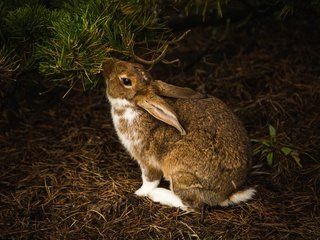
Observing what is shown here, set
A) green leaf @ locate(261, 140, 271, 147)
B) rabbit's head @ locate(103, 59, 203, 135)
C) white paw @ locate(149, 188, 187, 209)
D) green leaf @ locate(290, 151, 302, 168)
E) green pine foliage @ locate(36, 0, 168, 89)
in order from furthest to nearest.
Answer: green leaf @ locate(261, 140, 271, 147) → green leaf @ locate(290, 151, 302, 168) → white paw @ locate(149, 188, 187, 209) → rabbit's head @ locate(103, 59, 203, 135) → green pine foliage @ locate(36, 0, 168, 89)

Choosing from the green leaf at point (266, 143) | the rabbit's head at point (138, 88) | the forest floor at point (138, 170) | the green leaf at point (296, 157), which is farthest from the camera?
the green leaf at point (266, 143)

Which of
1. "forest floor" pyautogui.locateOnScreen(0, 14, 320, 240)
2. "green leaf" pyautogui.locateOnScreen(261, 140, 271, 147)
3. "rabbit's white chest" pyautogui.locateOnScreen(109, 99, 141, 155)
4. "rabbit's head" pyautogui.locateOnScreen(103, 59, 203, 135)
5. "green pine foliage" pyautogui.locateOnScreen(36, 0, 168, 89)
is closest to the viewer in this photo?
"green pine foliage" pyautogui.locateOnScreen(36, 0, 168, 89)

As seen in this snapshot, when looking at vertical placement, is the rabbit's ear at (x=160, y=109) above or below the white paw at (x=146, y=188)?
above

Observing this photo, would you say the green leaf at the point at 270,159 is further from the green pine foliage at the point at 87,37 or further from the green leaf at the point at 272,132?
the green pine foliage at the point at 87,37

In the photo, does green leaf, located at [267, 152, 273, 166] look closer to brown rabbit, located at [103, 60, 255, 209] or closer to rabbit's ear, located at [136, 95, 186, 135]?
brown rabbit, located at [103, 60, 255, 209]

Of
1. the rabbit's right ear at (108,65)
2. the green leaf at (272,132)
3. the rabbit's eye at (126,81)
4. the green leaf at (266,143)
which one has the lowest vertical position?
the green leaf at (266,143)

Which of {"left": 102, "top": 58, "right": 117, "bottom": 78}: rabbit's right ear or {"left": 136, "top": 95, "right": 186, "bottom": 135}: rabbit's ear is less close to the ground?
{"left": 102, "top": 58, "right": 117, "bottom": 78}: rabbit's right ear

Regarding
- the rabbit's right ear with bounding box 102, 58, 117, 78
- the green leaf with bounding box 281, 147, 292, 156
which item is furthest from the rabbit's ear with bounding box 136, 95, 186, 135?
the green leaf with bounding box 281, 147, 292, 156

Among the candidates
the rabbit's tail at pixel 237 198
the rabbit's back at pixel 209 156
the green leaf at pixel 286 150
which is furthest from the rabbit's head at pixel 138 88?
the green leaf at pixel 286 150

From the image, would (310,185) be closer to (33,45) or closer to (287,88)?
(287,88)

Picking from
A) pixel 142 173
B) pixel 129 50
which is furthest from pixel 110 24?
pixel 142 173
